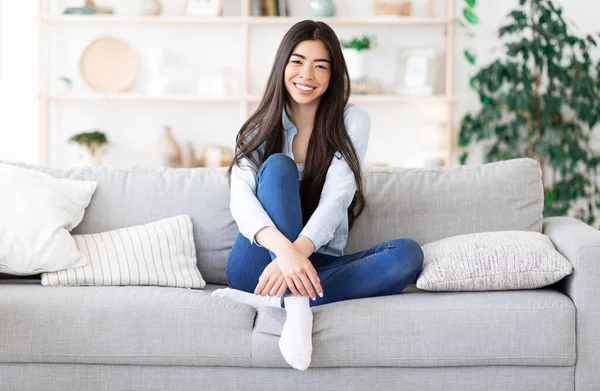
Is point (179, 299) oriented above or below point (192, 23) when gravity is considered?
below

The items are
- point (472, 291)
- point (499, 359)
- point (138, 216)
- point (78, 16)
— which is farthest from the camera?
point (78, 16)

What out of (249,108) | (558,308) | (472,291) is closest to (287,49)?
(472,291)

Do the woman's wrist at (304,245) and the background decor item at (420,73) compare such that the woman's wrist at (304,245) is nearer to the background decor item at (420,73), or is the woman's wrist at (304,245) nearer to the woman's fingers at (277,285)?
the woman's fingers at (277,285)

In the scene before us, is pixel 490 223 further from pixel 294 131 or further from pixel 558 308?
pixel 294 131

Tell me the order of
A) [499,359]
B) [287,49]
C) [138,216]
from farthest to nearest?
[138,216] → [287,49] → [499,359]

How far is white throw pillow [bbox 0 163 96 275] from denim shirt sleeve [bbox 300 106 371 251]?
0.71m

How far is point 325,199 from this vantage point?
→ 86.0 inches

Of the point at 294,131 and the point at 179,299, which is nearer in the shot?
the point at 179,299

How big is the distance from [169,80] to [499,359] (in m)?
3.11

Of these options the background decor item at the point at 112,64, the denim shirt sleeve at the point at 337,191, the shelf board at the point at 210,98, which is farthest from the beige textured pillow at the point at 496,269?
the background decor item at the point at 112,64

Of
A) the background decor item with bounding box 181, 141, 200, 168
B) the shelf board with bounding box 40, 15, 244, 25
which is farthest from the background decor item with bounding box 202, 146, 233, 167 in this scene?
the shelf board with bounding box 40, 15, 244, 25

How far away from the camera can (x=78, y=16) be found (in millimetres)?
4480

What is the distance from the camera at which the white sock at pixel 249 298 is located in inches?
82.7

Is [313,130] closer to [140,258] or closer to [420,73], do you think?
[140,258]
